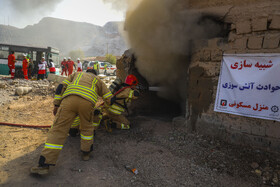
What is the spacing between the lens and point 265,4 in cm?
313

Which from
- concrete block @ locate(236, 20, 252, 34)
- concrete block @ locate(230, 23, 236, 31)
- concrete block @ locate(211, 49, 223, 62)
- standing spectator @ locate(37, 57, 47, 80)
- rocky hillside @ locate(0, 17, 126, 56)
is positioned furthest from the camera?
rocky hillside @ locate(0, 17, 126, 56)

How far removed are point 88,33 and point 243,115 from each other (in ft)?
411

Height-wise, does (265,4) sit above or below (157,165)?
above

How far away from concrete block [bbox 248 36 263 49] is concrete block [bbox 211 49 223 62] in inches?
19.3

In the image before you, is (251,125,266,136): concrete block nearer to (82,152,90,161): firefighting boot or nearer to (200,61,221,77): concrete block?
(200,61,221,77): concrete block

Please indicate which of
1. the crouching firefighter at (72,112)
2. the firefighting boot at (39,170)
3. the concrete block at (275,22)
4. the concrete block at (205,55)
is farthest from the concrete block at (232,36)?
the firefighting boot at (39,170)

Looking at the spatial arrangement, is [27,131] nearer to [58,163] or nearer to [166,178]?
[58,163]

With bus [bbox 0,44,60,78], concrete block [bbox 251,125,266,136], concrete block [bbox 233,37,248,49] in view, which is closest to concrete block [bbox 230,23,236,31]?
concrete block [bbox 233,37,248,49]

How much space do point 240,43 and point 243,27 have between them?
0.91 feet

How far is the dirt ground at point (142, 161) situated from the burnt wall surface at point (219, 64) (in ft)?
0.80

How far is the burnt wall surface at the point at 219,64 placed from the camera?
3043mm

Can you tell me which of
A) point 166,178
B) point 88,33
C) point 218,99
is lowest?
point 166,178

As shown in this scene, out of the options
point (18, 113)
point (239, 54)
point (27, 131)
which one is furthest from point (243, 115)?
point (18, 113)

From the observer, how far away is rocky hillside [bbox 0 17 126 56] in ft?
291
